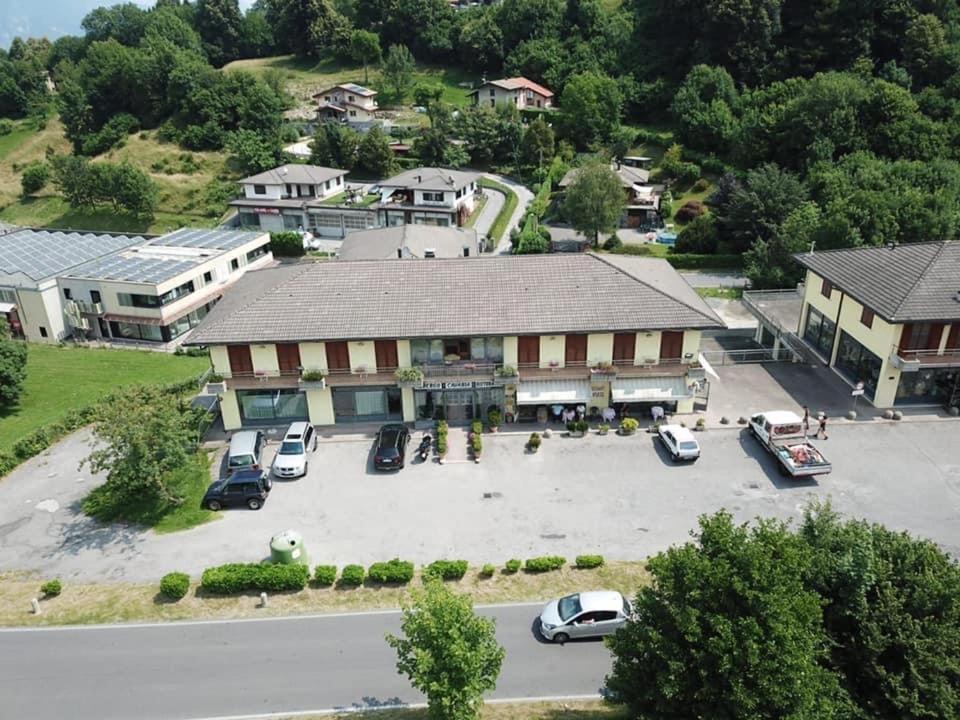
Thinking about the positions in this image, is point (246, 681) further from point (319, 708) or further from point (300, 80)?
point (300, 80)

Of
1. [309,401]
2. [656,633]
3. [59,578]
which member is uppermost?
[656,633]

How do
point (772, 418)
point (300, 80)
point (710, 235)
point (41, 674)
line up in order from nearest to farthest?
point (41, 674)
point (772, 418)
point (710, 235)
point (300, 80)

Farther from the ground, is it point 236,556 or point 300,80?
point 300,80

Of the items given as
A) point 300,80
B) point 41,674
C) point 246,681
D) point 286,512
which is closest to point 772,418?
point 286,512

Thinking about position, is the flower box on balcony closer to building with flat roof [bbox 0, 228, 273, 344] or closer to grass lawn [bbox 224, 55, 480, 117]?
building with flat roof [bbox 0, 228, 273, 344]

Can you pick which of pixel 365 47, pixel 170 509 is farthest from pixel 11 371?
pixel 365 47

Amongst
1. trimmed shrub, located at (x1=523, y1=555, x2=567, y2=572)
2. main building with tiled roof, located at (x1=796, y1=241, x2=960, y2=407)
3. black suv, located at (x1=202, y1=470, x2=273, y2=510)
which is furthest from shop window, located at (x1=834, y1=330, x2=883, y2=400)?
black suv, located at (x1=202, y1=470, x2=273, y2=510)
